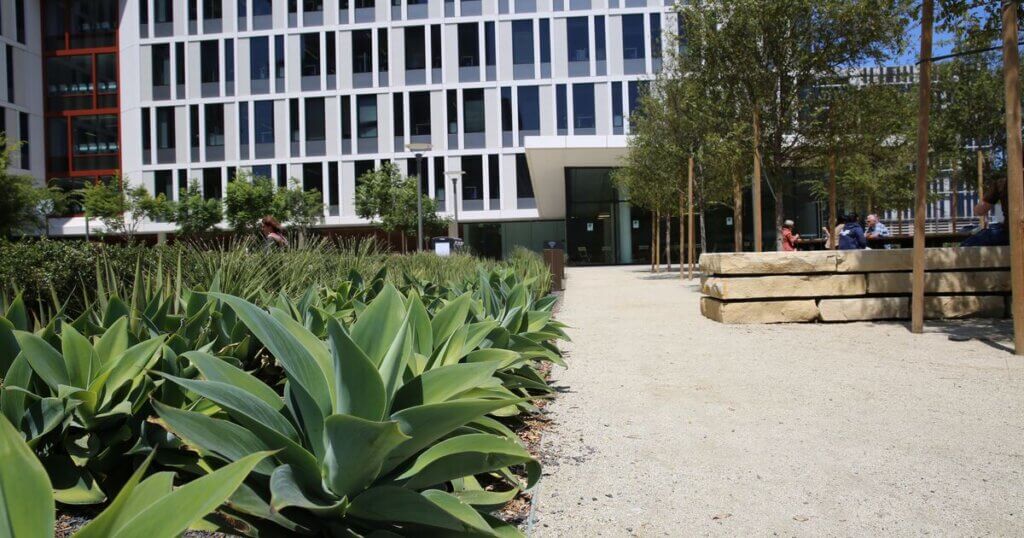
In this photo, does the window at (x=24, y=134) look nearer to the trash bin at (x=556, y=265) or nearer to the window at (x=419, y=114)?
the window at (x=419, y=114)

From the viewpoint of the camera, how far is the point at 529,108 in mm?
40188

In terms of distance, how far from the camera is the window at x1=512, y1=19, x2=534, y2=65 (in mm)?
40281

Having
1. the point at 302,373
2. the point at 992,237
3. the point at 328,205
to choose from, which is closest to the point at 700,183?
the point at 992,237

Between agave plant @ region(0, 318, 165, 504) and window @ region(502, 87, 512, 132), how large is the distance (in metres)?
39.1

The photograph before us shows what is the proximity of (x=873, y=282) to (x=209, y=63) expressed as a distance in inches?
1687

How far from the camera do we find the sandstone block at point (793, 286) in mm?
8562

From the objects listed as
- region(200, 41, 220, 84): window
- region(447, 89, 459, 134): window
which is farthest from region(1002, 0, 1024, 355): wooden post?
region(200, 41, 220, 84): window

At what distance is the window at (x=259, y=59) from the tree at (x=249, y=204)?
312 inches

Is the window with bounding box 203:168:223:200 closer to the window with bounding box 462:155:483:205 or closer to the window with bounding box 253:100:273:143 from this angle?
the window with bounding box 253:100:273:143

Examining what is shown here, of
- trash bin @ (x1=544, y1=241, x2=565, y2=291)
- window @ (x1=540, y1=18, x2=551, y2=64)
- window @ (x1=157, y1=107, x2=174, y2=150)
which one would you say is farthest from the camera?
window @ (x1=157, y1=107, x2=174, y2=150)

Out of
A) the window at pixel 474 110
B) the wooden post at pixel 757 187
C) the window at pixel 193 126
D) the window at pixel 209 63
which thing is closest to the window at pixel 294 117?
the window at pixel 209 63

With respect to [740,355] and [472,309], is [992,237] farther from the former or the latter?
[472,309]

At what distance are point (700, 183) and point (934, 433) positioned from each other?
17873 millimetres

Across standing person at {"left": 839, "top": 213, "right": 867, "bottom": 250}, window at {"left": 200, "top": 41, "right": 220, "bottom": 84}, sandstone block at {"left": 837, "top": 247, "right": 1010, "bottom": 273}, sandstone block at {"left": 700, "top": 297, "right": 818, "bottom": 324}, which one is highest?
window at {"left": 200, "top": 41, "right": 220, "bottom": 84}
